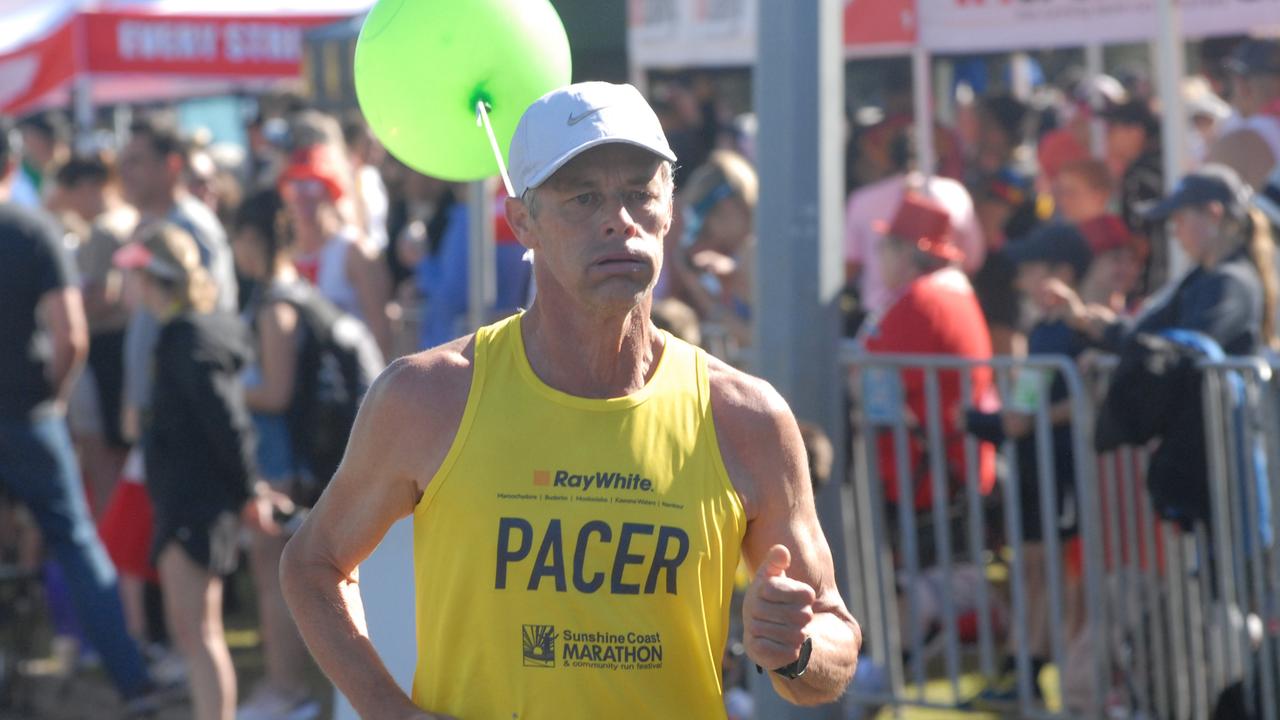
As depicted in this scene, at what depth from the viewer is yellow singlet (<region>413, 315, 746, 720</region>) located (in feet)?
9.23

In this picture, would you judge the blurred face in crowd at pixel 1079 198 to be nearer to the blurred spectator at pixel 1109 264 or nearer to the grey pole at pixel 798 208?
the blurred spectator at pixel 1109 264

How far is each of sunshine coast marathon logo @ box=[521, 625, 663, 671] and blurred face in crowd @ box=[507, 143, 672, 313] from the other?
517 mm

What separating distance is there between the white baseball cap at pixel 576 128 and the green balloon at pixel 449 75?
693 mm

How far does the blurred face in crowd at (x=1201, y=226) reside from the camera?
610 centimetres

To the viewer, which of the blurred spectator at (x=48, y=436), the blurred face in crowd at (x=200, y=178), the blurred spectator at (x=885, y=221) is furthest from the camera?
the blurred face in crowd at (x=200, y=178)

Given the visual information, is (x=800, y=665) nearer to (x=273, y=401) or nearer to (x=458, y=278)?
(x=273, y=401)

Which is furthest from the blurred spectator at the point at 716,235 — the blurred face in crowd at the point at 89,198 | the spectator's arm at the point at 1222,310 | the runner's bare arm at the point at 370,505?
the runner's bare arm at the point at 370,505

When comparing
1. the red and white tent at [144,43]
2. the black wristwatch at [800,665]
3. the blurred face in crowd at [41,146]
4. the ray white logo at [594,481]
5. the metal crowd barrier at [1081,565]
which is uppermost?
the red and white tent at [144,43]

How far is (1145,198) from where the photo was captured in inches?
333

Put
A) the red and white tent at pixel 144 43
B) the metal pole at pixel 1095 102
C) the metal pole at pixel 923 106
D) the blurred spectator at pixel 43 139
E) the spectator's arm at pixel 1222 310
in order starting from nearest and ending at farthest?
the spectator's arm at pixel 1222 310, the metal pole at pixel 923 106, the metal pole at pixel 1095 102, the blurred spectator at pixel 43 139, the red and white tent at pixel 144 43

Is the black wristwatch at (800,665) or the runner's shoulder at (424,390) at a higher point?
the runner's shoulder at (424,390)

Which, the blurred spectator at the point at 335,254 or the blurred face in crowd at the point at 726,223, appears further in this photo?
the blurred spectator at the point at 335,254

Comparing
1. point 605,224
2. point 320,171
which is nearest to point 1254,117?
point 320,171

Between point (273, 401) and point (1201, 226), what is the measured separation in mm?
A: 3509
